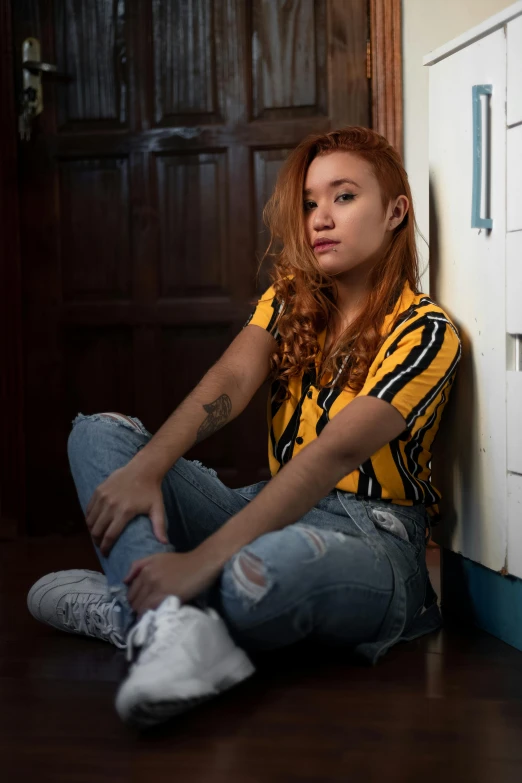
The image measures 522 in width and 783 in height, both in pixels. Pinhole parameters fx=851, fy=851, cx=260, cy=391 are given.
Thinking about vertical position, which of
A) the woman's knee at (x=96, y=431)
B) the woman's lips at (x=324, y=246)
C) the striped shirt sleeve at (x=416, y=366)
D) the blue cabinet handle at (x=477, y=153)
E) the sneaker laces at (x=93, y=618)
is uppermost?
the blue cabinet handle at (x=477, y=153)

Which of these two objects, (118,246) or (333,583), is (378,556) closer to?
(333,583)

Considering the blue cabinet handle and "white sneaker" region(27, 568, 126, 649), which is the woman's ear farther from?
"white sneaker" region(27, 568, 126, 649)

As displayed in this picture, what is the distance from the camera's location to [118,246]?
251cm

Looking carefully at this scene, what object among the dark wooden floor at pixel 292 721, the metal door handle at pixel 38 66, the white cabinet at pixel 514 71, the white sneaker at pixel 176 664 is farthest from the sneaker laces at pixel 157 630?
the metal door handle at pixel 38 66

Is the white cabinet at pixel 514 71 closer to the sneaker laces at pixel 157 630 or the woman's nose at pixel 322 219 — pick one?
the woman's nose at pixel 322 219

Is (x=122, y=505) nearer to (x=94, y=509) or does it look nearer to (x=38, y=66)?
(x=94, y=509)

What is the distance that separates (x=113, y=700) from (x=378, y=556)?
43 centimetres

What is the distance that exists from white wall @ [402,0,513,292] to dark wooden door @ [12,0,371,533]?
0.12 metres

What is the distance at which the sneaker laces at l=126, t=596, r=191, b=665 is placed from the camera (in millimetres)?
1043

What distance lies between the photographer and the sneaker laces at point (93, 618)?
56.6 inches

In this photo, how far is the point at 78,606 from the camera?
1479mm

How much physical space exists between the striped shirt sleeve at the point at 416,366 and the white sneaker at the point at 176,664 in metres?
0.42

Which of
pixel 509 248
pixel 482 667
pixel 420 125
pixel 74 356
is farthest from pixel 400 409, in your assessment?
pixel 74 356

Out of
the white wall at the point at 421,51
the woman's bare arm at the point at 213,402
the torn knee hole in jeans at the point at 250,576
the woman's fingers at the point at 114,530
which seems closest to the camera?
the torn knee hole in jeans at the point at 250,576
